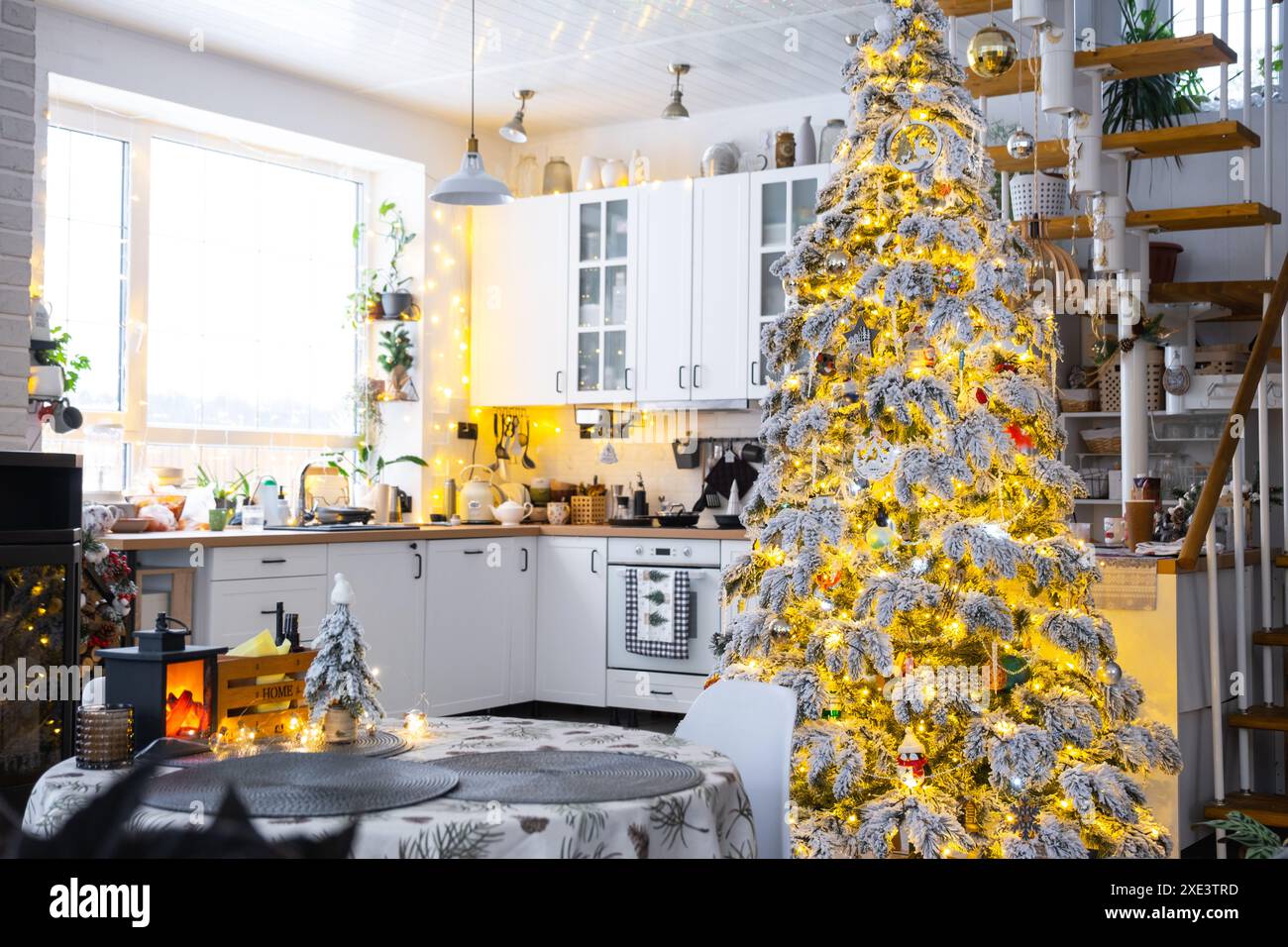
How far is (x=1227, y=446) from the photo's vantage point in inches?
157

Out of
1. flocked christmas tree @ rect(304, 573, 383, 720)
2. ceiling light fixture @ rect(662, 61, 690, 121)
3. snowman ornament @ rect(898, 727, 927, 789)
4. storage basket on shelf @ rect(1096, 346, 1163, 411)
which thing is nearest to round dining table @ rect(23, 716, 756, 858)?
flocked christmas tree @ rect(304, 573, 383, 720)

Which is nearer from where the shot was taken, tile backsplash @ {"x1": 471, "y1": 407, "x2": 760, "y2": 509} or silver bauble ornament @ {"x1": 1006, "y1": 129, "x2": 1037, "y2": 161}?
silver bauble ornament @ {"x1": 1006, "y1": 129, "x2": 1037, "y2": 161}

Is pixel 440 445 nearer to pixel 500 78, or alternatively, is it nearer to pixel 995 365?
pixel 500 78

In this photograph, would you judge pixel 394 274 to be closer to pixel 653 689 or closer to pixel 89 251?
pixel 89 251

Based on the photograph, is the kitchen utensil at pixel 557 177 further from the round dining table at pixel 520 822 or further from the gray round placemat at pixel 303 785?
the gray round placemat at pixel 303 785

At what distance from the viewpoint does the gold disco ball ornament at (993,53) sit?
3.60 meters

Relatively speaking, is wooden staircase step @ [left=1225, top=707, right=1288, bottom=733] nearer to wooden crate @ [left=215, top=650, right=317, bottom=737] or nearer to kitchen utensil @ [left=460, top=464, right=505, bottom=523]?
wooden crate @ [left=215, top=650, right=317, bottom=737]

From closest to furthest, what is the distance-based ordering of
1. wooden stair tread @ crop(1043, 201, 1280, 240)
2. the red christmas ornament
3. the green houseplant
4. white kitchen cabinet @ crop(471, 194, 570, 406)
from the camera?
the red christmas ornament, wooden stair tread @ crop(1043, 201, 1280, 240), the green houseplant, white kitchen cabinet @ crop(471, 194, 570, 406)

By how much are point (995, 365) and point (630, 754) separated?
1882 mm

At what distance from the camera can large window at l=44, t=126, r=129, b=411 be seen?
5.26 meters

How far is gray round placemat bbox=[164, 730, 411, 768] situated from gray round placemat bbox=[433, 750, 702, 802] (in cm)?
10

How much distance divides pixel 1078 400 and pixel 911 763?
9.22 ft

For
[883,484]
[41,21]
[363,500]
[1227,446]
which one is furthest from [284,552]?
[1227,446]

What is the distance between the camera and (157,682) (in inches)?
73.6
